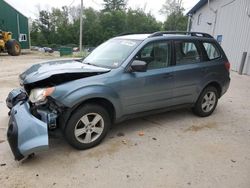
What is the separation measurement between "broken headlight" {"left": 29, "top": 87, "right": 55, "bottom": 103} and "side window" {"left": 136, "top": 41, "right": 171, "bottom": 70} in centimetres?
153

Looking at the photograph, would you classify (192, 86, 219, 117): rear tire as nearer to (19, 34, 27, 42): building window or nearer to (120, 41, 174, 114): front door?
(120, 41, 174, 114): front door

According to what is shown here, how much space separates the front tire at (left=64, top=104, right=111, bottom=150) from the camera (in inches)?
130

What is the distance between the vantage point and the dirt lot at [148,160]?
2.87 meters

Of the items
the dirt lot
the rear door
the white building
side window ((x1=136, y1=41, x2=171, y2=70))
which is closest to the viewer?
the dirt lot

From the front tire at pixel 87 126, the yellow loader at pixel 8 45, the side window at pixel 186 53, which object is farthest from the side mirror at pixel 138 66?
the yellow loader at pixel 8 45

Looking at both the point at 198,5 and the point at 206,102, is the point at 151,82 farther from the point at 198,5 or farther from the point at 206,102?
the point at 198,5

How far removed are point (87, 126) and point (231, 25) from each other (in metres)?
12.4

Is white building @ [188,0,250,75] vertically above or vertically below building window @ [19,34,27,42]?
above

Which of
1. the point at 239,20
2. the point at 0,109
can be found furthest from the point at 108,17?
the point at 0,109

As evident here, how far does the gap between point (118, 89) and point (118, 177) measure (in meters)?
1.29

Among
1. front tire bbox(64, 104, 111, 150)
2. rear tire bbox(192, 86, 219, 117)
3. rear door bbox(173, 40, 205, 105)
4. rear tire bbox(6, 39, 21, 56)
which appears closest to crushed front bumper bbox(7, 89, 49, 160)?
front tire bbox(64, 104, 111, 150)

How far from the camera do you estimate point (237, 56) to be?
12328 mm

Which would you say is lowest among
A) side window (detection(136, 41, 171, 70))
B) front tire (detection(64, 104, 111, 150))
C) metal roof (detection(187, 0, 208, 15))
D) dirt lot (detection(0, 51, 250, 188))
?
dirt lot (detection(0, 51, 250, 188))

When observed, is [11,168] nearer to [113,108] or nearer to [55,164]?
[55,164]
